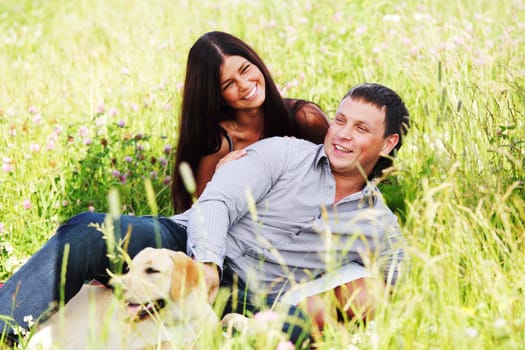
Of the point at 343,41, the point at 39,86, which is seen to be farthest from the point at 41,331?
the point at 343,41

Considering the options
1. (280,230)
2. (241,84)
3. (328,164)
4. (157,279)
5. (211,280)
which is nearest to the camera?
(157,279)

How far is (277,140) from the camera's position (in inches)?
124

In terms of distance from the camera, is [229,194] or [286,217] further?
[286,217]

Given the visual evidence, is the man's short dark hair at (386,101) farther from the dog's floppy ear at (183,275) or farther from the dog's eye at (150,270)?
the dog's eye at (150,270)

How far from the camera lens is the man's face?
3.09 metres

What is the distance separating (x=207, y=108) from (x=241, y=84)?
0.78 feet

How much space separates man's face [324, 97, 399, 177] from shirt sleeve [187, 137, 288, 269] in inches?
8.5

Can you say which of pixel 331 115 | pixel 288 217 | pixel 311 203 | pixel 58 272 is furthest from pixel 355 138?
pixel 331 115

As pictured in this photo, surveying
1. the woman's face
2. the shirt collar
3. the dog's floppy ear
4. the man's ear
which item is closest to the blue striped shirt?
the shirt collar

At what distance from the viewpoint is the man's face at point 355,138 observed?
10.1 feet

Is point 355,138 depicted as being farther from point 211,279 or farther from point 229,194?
point 211,279

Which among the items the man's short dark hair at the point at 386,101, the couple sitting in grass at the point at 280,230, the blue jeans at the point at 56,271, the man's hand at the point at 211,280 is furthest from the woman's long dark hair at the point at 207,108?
the man's hand at the point at 211,280

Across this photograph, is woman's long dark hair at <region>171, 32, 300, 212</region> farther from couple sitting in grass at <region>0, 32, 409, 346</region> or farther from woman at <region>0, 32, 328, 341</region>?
couple sitting in grass at <region>0, 32, 409, 346</region>

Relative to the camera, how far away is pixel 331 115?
4.68 m
